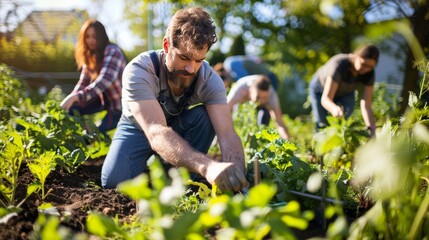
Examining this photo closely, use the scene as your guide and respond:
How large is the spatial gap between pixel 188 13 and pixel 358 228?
1.49 metres

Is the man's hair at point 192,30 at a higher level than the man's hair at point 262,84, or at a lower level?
higher

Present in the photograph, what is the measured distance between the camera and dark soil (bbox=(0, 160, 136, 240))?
179cm

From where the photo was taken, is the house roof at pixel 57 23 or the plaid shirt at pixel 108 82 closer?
the plaid shirt at pixel 108 82

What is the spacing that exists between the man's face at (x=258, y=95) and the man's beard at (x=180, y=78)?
6.85ft

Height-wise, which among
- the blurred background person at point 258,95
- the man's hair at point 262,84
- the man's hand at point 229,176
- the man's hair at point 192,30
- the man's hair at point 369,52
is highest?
the man's hair at point 192,30

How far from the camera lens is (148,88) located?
2.54 meters

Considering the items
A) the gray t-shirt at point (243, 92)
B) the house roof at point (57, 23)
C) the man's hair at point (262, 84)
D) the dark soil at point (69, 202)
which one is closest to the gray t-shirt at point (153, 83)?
the dark soil at point (69, 202)

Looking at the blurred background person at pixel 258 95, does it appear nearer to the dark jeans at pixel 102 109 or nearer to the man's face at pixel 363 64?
the man's face at pixel 363 64

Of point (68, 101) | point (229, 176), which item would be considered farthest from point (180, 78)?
point (68, 101)

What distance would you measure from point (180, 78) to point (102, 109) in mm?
1788

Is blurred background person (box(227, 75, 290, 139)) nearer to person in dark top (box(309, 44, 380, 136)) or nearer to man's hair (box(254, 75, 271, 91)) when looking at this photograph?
man's hair (box(254, 75, 271, 91))

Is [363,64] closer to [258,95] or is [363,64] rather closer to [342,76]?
[342,76]

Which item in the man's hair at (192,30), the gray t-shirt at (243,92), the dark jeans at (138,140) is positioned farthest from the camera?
the gray t-shirt at (243,92)

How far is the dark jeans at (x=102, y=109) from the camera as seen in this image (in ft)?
13.8
